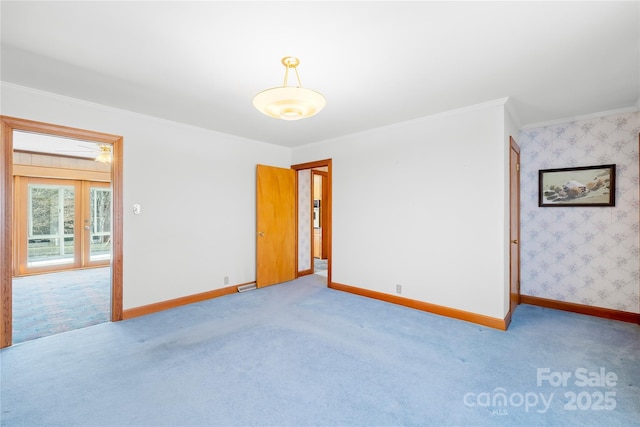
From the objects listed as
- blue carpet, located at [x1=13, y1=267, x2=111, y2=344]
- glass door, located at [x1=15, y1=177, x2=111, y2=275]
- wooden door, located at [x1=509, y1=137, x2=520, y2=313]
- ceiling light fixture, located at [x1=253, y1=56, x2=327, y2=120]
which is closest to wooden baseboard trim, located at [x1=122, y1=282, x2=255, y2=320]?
blue carpet, located at [x1=13, y1=267, x2=111, y2=344]

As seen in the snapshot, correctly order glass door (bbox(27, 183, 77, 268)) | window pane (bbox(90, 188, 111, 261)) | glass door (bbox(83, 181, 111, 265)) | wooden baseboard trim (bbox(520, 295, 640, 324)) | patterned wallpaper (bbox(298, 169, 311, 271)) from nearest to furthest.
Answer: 1. wooden baseboard trim (bbox(520, 295, 640, 324))
2. patterned wallpaper (bbox(298, 169, 311, 271))
3. glass door (bbox(27, 183, 77, 268))
4. glass door (bbox(83, 181, 111, 265))
5. window pane (bbox(90, 188, 111, 261))

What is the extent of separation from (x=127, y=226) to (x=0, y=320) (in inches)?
53.2

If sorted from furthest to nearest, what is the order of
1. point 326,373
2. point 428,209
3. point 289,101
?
1. point 428,209
2. point 326,373
3. point 289,101

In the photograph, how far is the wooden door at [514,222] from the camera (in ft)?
11.5

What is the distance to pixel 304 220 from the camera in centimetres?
591

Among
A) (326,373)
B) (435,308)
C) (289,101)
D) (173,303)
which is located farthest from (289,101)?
(173,303)

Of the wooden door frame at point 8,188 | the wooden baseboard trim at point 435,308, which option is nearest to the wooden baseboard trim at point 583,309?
the wooden baseboard trim at point 435,308

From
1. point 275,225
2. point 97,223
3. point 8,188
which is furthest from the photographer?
point 97,223

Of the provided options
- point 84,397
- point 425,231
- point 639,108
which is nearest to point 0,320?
point 84,397

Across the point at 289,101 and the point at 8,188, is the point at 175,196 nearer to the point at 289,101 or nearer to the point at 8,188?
the point at 8,188

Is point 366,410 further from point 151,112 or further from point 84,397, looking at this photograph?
point 151,112

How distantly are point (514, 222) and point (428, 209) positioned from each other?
113 centimetres

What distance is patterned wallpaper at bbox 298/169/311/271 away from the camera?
5793 mm

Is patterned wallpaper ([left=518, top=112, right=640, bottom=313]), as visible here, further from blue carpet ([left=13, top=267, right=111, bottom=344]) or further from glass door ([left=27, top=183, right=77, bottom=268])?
glass door ([left=27, top=183, right=77, bottom=268])
